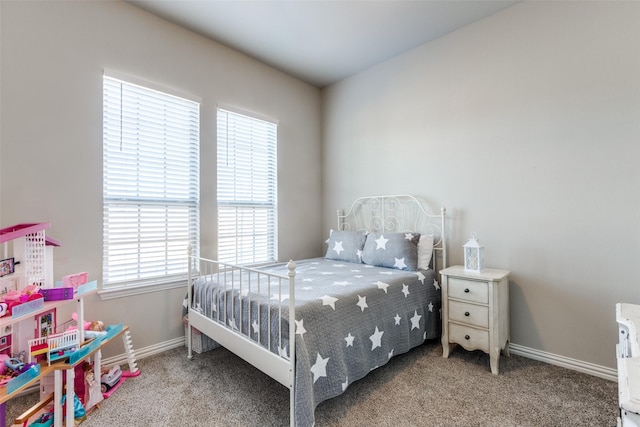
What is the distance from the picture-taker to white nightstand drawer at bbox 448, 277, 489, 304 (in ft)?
6.96

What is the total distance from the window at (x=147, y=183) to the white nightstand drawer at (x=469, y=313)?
229 centimetres

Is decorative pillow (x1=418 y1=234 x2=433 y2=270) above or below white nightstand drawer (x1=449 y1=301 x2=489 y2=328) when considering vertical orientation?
above

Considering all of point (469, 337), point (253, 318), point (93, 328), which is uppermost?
point (253, 318)

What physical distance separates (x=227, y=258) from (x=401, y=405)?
1.98 m

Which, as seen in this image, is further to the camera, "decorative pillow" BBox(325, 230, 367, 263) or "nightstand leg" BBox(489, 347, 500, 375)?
"decorative pillow" BBox(325, 230, 367, 263)

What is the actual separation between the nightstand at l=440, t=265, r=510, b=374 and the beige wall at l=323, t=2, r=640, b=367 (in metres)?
0.31

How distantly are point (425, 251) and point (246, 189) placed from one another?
75.3 inches

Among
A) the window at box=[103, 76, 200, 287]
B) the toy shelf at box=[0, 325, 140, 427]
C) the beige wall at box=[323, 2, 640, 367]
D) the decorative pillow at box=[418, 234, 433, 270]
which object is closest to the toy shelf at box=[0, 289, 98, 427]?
the toy shelf at box=[0, 325, 140, 427]

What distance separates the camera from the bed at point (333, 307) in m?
1.52

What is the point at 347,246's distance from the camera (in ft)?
9.97

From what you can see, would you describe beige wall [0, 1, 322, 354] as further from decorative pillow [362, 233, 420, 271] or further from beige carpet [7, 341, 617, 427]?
decorative pillow [362, 233, 420, 271]

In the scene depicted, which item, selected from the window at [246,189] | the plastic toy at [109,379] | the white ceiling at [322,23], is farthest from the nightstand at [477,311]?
the plastic toy at [109,379]

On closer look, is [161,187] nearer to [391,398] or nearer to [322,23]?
[322,23]

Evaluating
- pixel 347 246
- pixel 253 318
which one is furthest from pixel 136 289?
pixel 347 246
